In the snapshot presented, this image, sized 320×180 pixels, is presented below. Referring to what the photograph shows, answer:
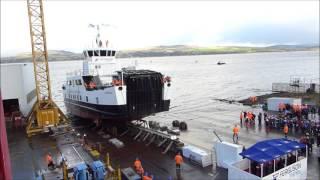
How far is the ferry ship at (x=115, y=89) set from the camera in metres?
22.6

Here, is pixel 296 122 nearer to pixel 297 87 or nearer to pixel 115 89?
pixel 115 89

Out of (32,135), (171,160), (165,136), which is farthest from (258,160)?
(32,135)

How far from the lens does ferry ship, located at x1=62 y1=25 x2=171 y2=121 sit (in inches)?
891

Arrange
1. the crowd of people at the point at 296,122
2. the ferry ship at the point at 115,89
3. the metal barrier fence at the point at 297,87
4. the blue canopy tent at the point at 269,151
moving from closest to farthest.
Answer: the blue canopy tent at the point at 269,151 < the crowd of people at the point at 296,122 < the ferry ship at the point at 115,89 < the metal barrier fence at the point at 297,87

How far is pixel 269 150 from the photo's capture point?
1282 cm

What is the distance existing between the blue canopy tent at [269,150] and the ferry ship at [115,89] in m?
→ 11.7

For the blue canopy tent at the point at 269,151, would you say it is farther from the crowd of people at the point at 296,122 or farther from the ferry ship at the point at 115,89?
the ferry ship at the point at 115,89

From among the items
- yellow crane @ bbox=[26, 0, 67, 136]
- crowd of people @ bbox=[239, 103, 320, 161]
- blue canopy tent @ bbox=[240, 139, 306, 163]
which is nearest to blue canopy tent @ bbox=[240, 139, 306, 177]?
blue canopy tent @ bbox=[240, 139, 306, 163]

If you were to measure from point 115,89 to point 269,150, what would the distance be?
12.6 meters

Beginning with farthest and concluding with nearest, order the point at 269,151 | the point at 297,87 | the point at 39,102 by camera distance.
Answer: the point at 297,87 → the point at 39,102 → the point at 269,151

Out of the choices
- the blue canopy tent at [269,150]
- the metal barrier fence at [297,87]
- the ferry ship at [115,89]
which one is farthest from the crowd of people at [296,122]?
the metal barrier fence at [297,87]

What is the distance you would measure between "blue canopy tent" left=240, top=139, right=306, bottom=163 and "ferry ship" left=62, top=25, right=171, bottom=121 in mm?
11650

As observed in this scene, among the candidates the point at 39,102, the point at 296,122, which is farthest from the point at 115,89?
the point at 296,122

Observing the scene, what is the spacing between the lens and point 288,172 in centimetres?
1269
